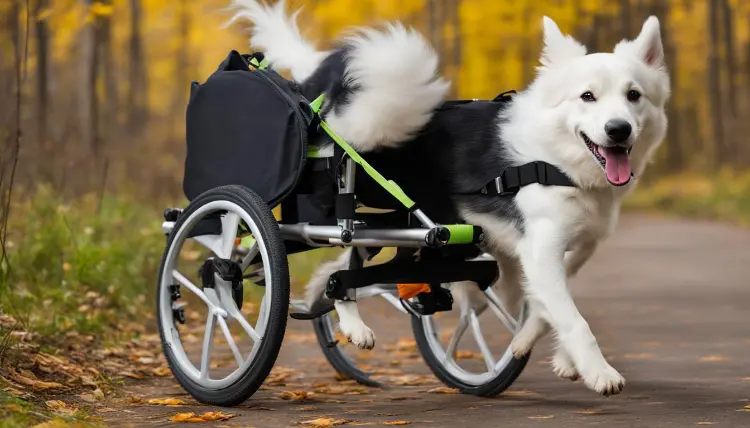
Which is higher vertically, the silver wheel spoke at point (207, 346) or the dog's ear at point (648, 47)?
the dog's ear at point (648, 47)

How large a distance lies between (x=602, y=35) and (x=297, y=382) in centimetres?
2671

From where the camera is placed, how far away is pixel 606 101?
534cm

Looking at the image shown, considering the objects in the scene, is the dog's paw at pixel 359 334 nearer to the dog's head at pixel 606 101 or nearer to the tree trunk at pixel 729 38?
the dog's head at pixel 606 101

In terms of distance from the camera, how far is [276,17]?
636 cm

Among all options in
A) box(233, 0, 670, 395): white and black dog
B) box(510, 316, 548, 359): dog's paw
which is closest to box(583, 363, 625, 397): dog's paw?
box(233, 0, 670, 395): white and black dog

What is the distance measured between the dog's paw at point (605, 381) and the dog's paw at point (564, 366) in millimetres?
430

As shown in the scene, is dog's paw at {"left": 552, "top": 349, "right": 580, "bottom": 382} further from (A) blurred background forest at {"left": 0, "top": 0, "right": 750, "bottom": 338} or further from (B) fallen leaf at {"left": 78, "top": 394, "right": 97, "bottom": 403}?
(B) fallen leaf at {"left": 78, "top": 394, "right": 97, "bottom": 403}

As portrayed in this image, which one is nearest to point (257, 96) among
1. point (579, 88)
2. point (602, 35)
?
point (579, 88)

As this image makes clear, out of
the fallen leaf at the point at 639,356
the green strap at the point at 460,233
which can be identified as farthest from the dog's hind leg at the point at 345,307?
the fallen leaf at the point at 639,356

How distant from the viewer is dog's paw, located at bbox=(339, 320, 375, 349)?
579 cm

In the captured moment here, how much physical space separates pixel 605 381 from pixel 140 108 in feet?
57.2

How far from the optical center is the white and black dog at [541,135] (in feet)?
17.6

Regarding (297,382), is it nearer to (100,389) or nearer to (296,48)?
(100,389)

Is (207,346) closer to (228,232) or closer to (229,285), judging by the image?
(229,285)
